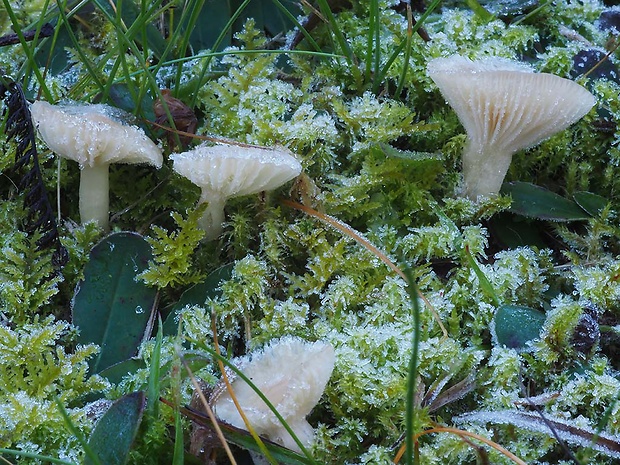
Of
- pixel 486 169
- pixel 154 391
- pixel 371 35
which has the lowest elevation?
pixel 154 391

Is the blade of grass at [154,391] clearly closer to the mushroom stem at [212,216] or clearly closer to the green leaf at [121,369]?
the green leaf at [121,369]

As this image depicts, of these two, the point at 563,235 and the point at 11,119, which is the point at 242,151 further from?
the point at 563,235

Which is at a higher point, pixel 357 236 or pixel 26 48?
pixel 26 48

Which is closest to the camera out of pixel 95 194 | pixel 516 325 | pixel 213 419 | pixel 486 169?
pixel 213 419

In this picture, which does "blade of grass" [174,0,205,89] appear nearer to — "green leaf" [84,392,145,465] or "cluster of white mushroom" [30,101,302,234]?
"cluster of white mushroom" [30,101,302,234]

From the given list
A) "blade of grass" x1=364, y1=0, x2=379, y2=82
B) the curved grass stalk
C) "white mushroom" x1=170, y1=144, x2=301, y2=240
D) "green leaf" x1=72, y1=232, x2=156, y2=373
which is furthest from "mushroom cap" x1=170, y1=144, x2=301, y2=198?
the curved grass stalk

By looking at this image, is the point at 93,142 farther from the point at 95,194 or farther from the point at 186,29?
the point at 186,29

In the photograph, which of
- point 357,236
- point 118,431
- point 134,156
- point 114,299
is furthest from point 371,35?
point 118,431
